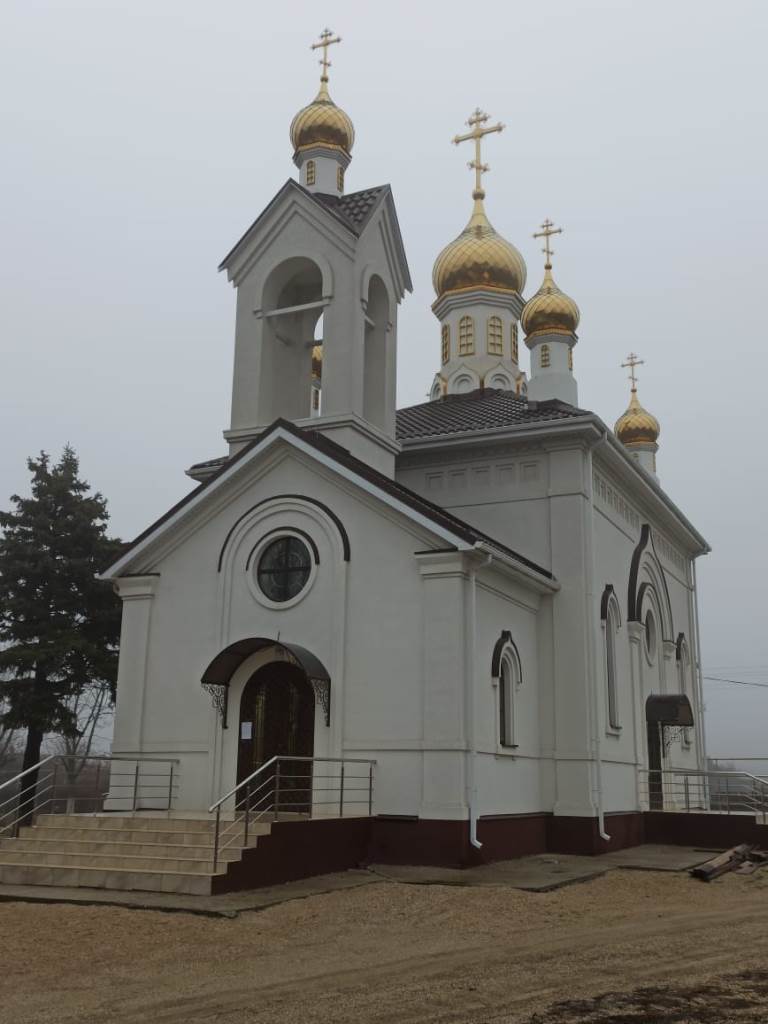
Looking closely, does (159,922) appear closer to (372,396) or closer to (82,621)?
(372,396)

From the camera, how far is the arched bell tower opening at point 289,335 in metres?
18.0

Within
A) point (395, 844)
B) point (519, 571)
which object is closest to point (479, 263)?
point (519, 571)

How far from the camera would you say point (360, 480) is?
1505 centimetres

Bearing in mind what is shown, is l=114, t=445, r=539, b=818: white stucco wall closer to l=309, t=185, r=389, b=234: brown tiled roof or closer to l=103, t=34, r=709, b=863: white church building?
l=103, t=34, r=709, b=863: white church building

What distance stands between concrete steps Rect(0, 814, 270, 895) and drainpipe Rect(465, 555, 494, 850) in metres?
2.83

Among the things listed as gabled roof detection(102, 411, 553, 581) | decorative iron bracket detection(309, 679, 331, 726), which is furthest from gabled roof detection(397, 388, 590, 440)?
decorative iron bracket detection(309, 679, 331, 726)

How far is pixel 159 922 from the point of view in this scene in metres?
9.78

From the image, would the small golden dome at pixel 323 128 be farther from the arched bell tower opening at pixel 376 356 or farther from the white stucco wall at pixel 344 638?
the white stucco wall at pixel 344 638

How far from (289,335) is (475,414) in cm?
365

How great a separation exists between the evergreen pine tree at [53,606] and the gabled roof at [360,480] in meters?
9.56

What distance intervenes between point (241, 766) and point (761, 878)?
7.00 metres

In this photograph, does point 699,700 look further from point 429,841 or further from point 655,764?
point 429,841

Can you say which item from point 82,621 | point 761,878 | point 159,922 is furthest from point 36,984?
point 82,621

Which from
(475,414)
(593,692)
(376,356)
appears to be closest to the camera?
(593,692)
